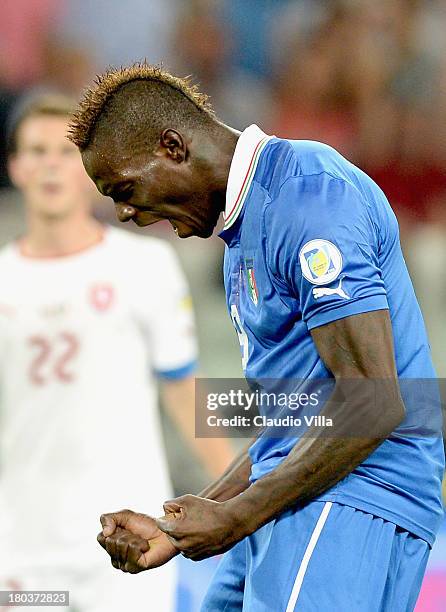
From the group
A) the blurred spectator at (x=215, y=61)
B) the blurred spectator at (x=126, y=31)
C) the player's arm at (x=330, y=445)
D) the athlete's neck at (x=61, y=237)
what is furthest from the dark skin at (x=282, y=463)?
the blurred spectator at (x=126, y=31)

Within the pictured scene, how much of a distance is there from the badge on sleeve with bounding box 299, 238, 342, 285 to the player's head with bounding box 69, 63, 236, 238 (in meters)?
0.32

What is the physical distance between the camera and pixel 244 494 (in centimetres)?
224

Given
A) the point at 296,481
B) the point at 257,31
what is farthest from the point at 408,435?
the point at 257,31

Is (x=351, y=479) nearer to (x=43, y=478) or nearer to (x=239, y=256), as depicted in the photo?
(x=239, y=256)

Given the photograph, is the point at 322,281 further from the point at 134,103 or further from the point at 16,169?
the point at 16,169

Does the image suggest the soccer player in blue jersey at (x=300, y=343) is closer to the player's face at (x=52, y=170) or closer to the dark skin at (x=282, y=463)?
the dark skin at (x=282, y=463)

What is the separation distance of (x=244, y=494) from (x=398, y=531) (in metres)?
0.35

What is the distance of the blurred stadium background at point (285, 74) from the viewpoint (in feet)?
20.7

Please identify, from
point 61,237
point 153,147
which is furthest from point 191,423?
point 153,147

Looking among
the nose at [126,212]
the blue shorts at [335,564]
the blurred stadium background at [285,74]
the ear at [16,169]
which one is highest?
the blurred stadium background at [285,74]

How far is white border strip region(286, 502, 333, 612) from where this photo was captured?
2.30 meters

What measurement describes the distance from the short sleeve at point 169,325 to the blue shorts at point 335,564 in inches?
71.7

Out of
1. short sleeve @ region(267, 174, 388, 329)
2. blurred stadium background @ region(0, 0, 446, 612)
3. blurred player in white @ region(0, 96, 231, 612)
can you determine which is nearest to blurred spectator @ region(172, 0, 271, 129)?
blurred stadium background @ region(0, 0, 446, 612)

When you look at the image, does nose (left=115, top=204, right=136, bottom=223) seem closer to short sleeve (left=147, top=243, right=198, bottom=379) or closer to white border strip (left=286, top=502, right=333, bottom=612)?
white border strip (left=286, top=502, right=333, bottom=612)
